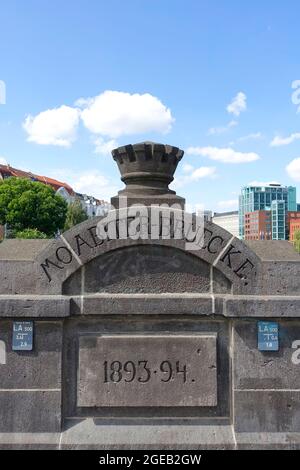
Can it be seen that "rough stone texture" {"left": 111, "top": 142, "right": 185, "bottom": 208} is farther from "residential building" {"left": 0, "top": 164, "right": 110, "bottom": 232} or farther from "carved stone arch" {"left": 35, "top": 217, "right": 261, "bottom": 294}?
"residential building" {"left": 0, "top": 164, "right": 110, "bottom": 232}

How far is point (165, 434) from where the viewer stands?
4.92m

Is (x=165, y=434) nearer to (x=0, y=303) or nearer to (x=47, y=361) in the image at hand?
(x=47, y=361)

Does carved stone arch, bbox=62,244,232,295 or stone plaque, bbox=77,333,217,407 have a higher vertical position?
carved stone arch, bbox=62,244,232,295

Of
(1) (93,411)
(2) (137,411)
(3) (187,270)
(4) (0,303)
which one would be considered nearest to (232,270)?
(3) (187,270)

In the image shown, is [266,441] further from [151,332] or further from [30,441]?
[30,441]

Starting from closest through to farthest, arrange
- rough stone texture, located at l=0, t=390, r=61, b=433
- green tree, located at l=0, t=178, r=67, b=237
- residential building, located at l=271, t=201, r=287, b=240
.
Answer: rough stone texture, located at l=0, t=390, r=61, b=433 → green tree, located at l=0, t=178, r=67, b=237 → residential building, located at l=271, t=201, r=287, b=240

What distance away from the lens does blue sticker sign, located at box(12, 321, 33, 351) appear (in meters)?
5.00

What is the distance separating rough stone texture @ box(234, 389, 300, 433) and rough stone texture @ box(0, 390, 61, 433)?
214cm

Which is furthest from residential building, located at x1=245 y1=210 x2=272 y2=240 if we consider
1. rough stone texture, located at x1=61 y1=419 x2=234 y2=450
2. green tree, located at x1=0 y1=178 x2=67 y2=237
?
rough stone texture, located at x1=61 y1=419 x2=234 y2=450

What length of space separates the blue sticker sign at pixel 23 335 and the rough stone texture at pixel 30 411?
1.69 feet

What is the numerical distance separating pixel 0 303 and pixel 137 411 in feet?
6.80

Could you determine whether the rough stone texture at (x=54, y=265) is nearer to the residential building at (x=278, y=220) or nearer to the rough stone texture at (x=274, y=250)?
the rough stone texture at (x=274, y=250)

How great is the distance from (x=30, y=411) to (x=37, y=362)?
0.57m

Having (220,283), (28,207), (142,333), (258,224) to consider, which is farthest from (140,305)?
(258,224)
